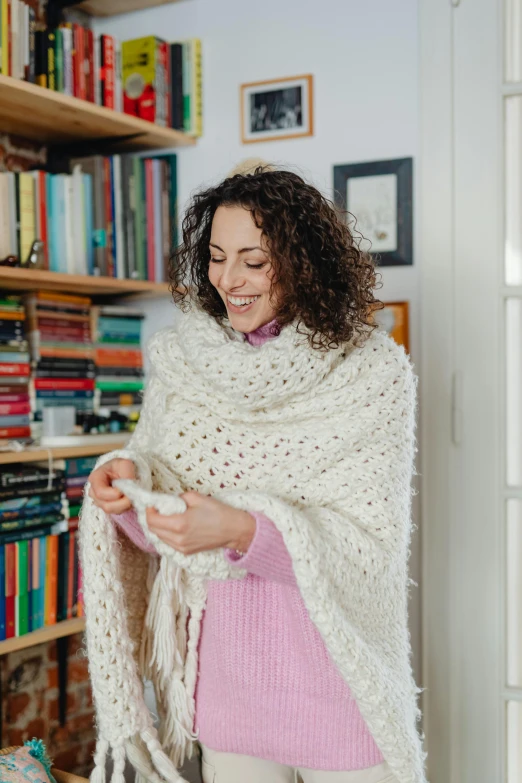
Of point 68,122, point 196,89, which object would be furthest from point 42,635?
point 196,89

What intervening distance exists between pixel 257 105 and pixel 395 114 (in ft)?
1.20

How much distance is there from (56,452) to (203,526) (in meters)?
0.93

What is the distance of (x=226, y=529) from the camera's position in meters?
1.02

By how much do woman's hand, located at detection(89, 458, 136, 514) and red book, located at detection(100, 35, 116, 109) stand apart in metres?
1.16

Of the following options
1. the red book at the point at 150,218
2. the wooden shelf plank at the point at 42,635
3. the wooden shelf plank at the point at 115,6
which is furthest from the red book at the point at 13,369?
the wooden shelf plank at the point at 115,6

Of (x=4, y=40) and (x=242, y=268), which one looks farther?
(x=4, y=40)

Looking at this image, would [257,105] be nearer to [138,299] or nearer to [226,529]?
[138,299]

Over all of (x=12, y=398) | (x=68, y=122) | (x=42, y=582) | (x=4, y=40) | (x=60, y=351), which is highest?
(x=4, y=40)

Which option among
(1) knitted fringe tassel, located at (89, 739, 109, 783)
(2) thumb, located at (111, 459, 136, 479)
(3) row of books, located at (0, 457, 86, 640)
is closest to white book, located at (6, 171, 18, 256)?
(3) row of books, located at (0, 457, 86, 640)

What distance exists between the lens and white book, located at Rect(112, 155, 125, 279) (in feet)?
6.70

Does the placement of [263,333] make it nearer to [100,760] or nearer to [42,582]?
[100,760]

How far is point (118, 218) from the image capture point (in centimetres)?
204

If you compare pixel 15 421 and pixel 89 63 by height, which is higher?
pixel 89 63

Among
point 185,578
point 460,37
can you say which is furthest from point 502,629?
point 460,37
